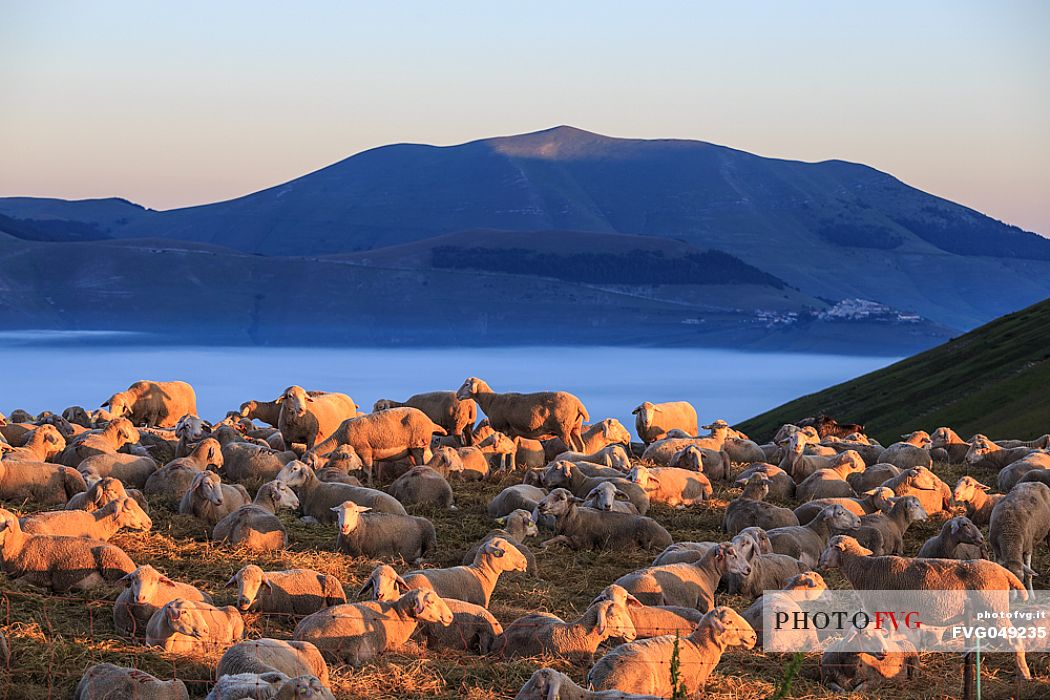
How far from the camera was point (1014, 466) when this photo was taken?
17.8 meters

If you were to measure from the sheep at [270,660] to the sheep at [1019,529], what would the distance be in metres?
7.18

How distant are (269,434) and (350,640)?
1204 centimetres

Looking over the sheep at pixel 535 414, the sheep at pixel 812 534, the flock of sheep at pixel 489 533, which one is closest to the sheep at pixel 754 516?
the flock of sheep at pixel 489 533

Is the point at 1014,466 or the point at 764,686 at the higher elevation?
the point at 1014,466

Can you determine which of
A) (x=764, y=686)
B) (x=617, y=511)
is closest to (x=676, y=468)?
(x=617, y=511)

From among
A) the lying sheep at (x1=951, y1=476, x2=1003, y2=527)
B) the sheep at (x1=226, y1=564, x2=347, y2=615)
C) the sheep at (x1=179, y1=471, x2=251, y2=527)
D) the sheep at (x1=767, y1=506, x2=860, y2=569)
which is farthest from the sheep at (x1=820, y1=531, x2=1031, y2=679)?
the sheep at (x1=179, y1=471, x2=251, y2=527)

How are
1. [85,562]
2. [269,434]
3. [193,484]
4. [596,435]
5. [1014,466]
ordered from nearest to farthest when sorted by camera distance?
[85,562] → [193,484] → [1014,466] → [269,434] → [596,435]

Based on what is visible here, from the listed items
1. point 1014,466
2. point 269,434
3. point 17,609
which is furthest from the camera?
point 269,434

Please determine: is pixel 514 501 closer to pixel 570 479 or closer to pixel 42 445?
pixel 570 479

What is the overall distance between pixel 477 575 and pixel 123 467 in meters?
7.02

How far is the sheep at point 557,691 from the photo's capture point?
8281 mm

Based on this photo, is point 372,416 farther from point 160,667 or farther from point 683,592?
point 160,667

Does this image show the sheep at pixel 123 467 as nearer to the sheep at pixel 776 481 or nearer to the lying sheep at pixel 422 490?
the lying sheep at pixel 422 490

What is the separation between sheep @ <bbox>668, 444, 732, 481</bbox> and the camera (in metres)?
19.1
